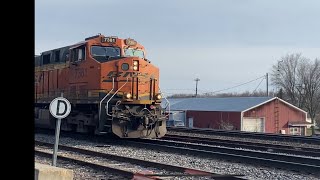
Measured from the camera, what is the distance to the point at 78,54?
17.4 m

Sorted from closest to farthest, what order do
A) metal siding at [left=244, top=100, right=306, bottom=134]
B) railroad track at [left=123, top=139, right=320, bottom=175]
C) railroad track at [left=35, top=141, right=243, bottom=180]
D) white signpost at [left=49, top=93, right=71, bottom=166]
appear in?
railroad track at [left=35, top=141, right=243, bottom=180], white signpost at [left=49, top=93, right=71, bottom=166], railroad track at [left=123, top=139, right=320, bottom=175], metal siding at [left=244, top=100, right=306, bottom=134]

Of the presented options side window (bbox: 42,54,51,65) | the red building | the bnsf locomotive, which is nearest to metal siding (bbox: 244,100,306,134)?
the red building

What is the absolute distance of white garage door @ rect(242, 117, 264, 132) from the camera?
148ft

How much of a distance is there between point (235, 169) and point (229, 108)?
36482 mm

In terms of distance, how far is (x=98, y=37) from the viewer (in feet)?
56.7

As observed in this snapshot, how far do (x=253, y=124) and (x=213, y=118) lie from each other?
407 cm

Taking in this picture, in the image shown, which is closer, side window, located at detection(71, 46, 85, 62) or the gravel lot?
the gravel lot

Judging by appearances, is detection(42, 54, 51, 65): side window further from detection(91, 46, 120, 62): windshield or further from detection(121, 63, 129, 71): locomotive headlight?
detection(121, 63, 129, 71): locomotive headlight

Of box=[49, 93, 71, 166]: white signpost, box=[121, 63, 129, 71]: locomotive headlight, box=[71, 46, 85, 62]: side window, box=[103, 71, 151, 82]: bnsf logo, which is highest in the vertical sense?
box=[71, 46, 85, 62]: side window

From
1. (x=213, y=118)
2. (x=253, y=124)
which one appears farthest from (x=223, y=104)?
(x=253, y=124)

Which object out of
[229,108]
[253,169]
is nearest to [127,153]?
[253,169]
